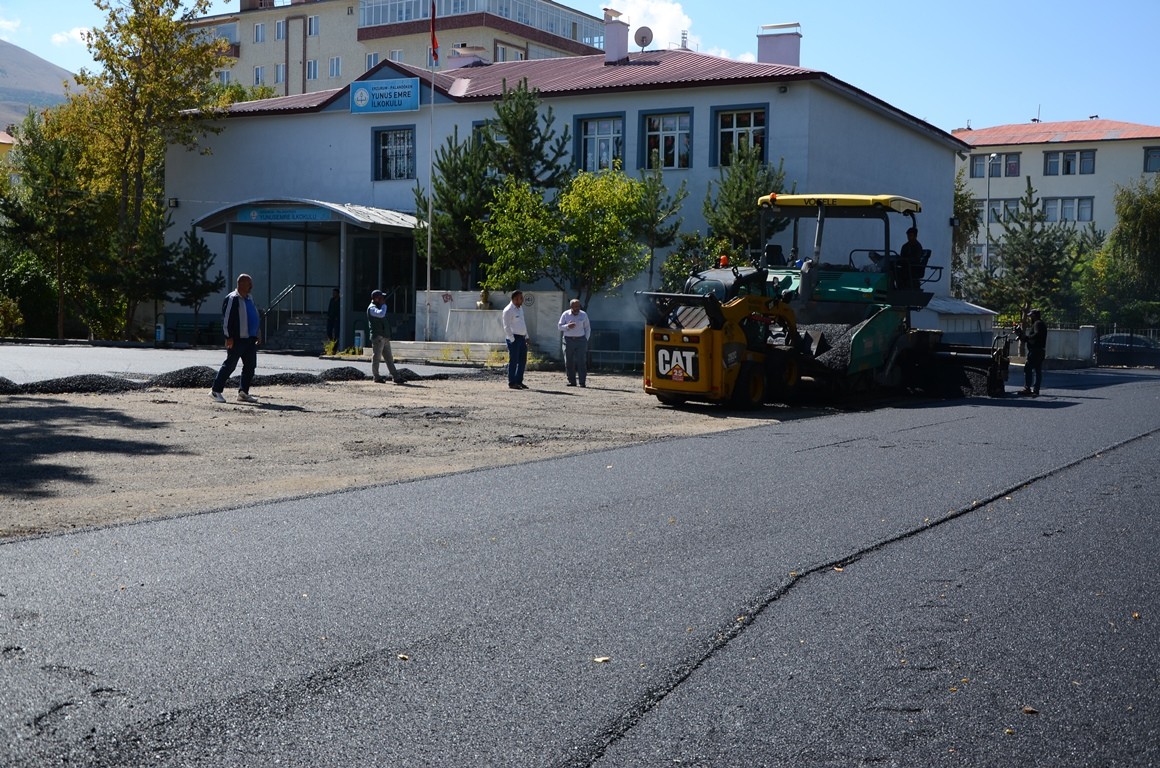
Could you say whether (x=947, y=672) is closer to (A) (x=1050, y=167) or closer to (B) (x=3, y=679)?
(B) (x=3, y=679)

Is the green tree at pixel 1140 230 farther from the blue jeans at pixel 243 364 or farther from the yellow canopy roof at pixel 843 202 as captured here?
the blue jeans at pixel 243 364

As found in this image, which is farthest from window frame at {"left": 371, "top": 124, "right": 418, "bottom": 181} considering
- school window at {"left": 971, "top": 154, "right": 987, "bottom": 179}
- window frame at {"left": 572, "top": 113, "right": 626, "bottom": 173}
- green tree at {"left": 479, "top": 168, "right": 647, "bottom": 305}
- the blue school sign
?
school window at {"left": 971, "top": 154, "right": 987, "bottom": 179}

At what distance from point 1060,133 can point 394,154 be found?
64359 millimetres

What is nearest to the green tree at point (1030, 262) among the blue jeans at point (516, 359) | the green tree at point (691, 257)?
the green tree at point (691, 257)

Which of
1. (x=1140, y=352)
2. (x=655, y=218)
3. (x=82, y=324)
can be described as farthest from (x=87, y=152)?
(x=1140, y=352)

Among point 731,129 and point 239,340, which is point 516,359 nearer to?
point 239,340

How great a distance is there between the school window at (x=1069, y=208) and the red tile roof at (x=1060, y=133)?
420cm

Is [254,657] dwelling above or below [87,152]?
below

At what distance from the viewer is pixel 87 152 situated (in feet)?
144

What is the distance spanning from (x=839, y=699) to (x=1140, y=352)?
4709 cm

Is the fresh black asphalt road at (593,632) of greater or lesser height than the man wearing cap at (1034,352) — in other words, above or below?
below

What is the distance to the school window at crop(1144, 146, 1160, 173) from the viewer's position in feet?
276

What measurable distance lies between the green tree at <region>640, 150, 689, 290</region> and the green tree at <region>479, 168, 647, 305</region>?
368 mm

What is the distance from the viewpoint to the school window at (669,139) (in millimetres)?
34531
